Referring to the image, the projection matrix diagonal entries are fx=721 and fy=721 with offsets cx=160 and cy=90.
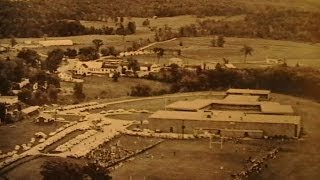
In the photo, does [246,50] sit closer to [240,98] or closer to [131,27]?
[240,98]

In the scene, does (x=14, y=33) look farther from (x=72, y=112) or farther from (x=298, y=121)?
(x=298, y=121)

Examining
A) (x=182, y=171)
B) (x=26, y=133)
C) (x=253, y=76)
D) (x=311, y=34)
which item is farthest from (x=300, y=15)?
(x=26, y=133)

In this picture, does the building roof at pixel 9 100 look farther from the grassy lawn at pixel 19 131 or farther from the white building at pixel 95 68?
the white building at pixel 95 68

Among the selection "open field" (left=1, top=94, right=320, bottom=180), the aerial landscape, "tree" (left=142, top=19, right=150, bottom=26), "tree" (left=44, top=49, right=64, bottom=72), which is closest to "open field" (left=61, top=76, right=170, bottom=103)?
the aerial landscape

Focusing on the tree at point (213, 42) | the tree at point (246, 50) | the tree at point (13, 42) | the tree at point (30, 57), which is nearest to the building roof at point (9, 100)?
the tree at point (30, 57)

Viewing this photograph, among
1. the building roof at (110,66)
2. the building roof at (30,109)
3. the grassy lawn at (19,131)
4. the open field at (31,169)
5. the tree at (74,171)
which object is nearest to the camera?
the tree at (74,171)

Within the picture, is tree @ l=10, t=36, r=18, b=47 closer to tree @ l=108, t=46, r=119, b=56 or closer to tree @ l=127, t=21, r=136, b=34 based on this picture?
tree @ l=108, t=46, r=119, b=56

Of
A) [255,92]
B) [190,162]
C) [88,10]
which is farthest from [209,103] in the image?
[88,10]
